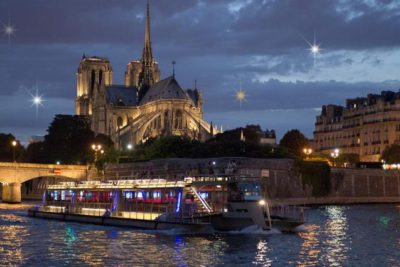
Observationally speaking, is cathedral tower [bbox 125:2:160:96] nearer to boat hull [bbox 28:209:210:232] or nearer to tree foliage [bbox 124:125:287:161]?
tree foliage [bbox 124:125:287:161]

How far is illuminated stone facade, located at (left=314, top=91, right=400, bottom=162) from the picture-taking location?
109625 millimetres

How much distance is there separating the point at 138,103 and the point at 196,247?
367 feet

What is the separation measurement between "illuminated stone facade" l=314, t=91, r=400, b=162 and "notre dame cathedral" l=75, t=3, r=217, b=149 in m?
19.6

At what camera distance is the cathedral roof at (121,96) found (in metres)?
148

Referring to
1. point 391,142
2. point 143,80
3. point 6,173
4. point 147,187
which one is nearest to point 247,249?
point 147,187

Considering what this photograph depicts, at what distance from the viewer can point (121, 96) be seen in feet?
491

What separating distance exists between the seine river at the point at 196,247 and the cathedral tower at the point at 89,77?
110069mm

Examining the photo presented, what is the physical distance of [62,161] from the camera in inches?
4481

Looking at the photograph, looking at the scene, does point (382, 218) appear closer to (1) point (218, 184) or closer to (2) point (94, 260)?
(1) point (218, 184)

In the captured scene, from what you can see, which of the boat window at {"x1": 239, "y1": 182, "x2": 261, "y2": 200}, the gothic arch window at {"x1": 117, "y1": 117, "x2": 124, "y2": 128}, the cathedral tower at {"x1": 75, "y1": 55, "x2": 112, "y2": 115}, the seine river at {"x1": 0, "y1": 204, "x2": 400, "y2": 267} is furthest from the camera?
the cathedral tower at {"x1": 75, "y1": 55, "x2": 112, "y2": 115}

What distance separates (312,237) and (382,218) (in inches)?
716

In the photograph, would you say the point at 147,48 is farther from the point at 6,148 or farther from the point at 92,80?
the point at 6,148

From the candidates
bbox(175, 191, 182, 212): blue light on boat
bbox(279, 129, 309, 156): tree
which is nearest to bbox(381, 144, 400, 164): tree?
bbox(279, 129, 309, 156): tree

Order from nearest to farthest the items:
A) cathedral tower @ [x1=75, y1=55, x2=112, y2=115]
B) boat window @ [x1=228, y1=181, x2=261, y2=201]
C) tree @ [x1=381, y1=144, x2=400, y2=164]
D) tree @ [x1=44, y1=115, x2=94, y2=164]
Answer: boat window @ [x1=228, y1=181, x2=261, y2=201] < tree @ [x1=381, y1=144, x2=400, y2=164] < tree @ [x1=44, y1=115, x2=94, y2=164] < cathedral tower @ [x1=75, y1=55, x2=112, y2=115]
